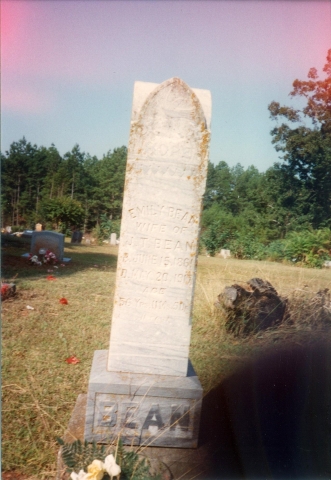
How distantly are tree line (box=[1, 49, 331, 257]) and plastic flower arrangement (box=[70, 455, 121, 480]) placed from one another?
16.3 feet

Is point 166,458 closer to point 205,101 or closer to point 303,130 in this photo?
point 205,101

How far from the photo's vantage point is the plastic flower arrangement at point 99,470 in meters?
1.92

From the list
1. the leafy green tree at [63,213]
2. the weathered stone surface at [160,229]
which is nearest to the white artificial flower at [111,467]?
the weathered stone surface at [160,229]

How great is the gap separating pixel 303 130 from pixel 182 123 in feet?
54.1

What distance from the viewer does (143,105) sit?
2.59m

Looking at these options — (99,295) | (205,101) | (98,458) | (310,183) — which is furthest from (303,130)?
(98,458)

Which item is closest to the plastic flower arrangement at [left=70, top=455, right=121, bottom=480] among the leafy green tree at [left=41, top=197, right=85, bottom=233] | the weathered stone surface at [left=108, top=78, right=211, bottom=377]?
the weathered stone surface at [left=108, top=78, right=211, bottom=377]

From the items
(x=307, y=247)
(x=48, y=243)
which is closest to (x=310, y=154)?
(x=307, y=247)

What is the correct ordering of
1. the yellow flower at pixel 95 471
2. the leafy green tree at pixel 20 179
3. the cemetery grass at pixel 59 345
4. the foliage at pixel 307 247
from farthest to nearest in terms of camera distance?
the leafy green tree at pixel 20 179 < the foliage at pixel 307 247 < the cemetery grass at pixel 59 345 < the yellow flower at pixel 95 471

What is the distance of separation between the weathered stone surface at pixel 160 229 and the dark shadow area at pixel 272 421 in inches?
27.0

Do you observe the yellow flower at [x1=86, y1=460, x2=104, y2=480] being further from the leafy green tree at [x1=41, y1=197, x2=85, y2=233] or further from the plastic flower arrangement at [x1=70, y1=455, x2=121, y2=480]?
the leafy green tree at [x1=41, y1=197, x2=85, y2=233]

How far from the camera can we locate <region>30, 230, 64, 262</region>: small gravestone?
1075cm

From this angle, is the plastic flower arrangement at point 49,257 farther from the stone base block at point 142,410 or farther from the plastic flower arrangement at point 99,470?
the plastic flower arrangement at point 99,470

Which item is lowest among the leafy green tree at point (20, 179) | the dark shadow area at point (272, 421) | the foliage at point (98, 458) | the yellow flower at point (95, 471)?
the dark shadow area at point (272, 421)
